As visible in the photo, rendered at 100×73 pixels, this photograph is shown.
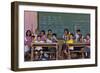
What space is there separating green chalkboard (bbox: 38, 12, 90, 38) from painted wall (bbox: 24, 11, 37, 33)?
33 millimetres

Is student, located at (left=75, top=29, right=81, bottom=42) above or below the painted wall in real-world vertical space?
below

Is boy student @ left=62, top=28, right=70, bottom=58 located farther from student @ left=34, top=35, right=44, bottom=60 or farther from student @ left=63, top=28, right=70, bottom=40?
student @ left=34, top=35, right=44, bottom=60

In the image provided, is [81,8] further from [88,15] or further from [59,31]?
[59,31]

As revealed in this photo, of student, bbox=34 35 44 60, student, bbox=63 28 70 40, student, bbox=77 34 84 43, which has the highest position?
student, bbox=63 28 70 40

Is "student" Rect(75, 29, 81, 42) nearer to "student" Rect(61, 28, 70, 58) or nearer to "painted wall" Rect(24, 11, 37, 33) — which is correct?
"student" Rect(61, 28, 70, 58)

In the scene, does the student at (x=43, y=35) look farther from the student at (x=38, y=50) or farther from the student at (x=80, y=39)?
the student at (x=80, y=39)

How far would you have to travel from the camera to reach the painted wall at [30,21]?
4.77ft

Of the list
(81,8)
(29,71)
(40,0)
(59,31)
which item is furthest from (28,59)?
(81,8)

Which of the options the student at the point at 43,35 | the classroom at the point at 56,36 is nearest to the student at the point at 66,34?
the classroom at the point at 56,36

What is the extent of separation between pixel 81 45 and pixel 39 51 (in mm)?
299

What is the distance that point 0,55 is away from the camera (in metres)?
1.43

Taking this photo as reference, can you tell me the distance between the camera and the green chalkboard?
1509 mm

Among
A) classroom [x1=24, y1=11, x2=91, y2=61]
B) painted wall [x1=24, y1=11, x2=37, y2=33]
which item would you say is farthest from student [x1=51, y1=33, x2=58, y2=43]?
painted wall [x1=24, y1=11, x2=37, y2=33]

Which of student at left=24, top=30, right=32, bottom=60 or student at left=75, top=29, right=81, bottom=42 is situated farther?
student at left=75, top=29, right=81, bottom=42
